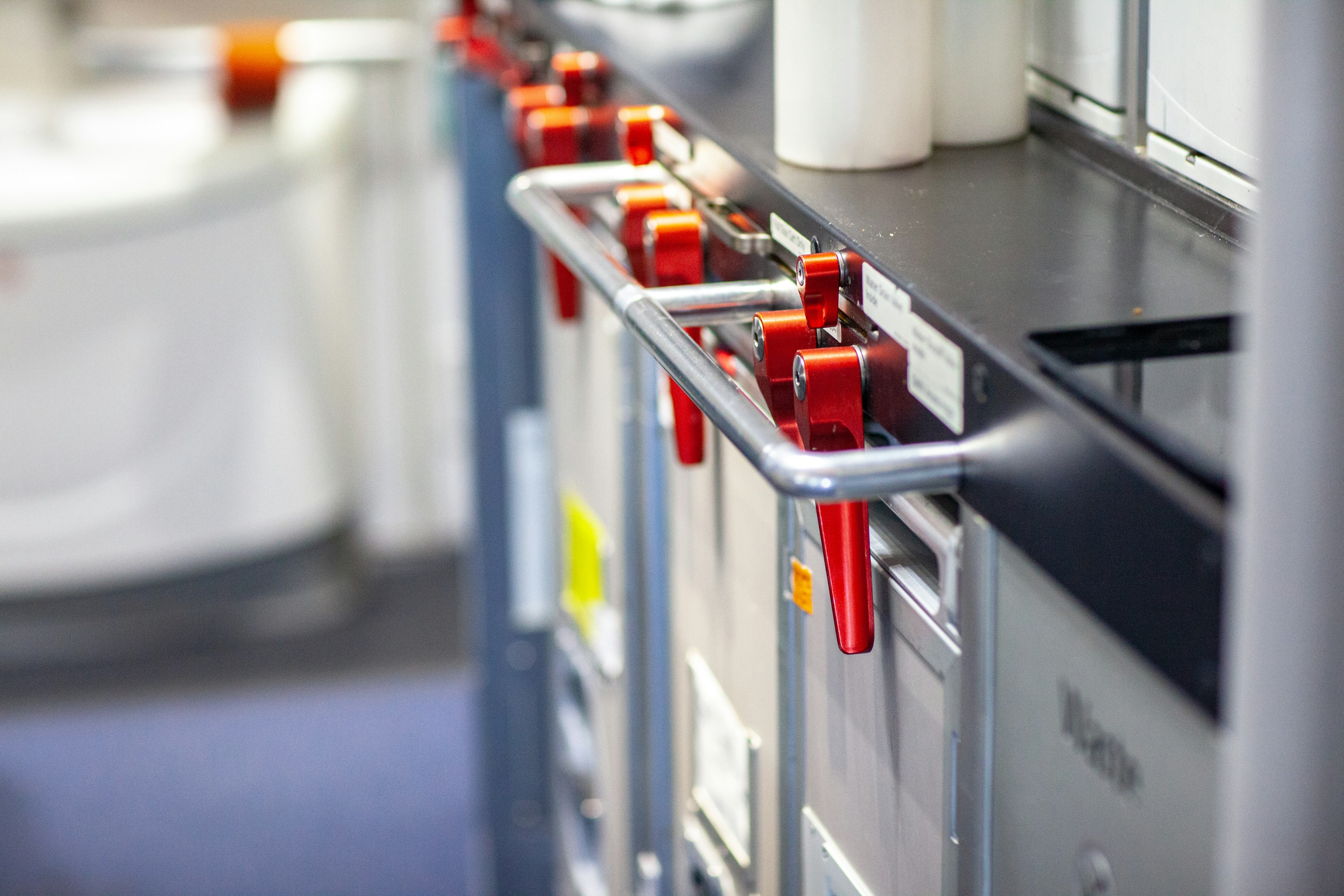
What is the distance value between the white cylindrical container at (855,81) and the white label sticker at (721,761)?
39 centimetres

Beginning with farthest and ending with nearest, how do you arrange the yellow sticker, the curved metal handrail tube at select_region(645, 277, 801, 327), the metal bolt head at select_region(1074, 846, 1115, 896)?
the yellow sticker → the curved metal handrail tube at select_region(645, 277, 801, 327) → the metal bolt head at select_region(1074, 846, 1115, 896)

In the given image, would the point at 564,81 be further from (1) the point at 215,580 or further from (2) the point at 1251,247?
(1) the point at 215,580

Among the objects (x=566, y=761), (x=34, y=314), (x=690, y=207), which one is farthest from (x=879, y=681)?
(x=34, y=314)

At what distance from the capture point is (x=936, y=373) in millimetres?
663

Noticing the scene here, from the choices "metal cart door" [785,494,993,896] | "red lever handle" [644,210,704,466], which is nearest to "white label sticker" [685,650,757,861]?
"metal cart door" [785,494,993,896]

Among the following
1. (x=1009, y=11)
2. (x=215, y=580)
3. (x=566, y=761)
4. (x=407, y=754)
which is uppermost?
(x=1009, y=11)

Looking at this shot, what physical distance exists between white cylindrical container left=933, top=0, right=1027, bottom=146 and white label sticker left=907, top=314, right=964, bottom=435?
26 centimetres

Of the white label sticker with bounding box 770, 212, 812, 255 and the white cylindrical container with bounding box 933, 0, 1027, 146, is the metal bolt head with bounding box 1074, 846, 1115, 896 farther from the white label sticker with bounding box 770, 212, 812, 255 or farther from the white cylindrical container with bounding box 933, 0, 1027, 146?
the white cylindrical container with bounding box 933, 0, 1027, 146

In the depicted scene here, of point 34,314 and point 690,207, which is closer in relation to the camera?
point 690,207

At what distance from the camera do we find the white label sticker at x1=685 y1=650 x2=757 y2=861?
108cm

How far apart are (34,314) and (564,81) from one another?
175cm

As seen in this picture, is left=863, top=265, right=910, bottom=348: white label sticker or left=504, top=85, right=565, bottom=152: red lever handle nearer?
left=863, top=265, right=910, bottom=348: white label sticker

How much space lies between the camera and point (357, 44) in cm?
300

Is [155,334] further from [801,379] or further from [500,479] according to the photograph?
[801,379]
